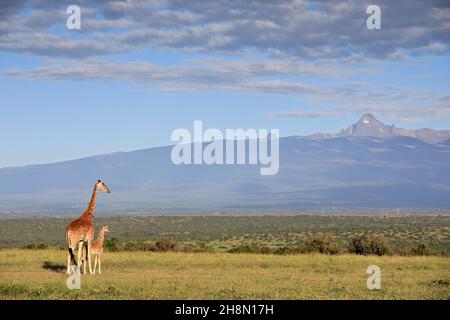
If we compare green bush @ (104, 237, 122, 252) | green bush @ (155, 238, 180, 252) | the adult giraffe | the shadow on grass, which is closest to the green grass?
the shadow on grass

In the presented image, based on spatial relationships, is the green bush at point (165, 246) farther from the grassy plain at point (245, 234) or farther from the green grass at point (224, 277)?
the grassy plain at point (245, 234)

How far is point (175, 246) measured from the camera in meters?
37.6

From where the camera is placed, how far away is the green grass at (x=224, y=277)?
18.9 meters

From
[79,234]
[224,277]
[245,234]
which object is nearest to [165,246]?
[79,234]

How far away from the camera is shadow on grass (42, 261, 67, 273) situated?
25.8m

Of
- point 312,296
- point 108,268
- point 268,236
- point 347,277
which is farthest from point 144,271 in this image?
point 268,236

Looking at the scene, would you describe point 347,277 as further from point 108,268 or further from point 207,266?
point 108,268

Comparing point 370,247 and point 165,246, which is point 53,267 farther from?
point 370,247

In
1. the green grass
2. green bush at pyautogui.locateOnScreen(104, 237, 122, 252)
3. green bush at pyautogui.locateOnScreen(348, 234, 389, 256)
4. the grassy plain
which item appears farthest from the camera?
the grassy plain

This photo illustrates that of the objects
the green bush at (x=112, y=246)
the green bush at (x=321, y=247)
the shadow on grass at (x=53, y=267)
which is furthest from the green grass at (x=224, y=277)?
the green bush at (x=321, y=247)

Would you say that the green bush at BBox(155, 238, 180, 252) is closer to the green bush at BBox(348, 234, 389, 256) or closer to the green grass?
the green grass

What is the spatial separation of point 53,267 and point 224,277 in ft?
22.7
